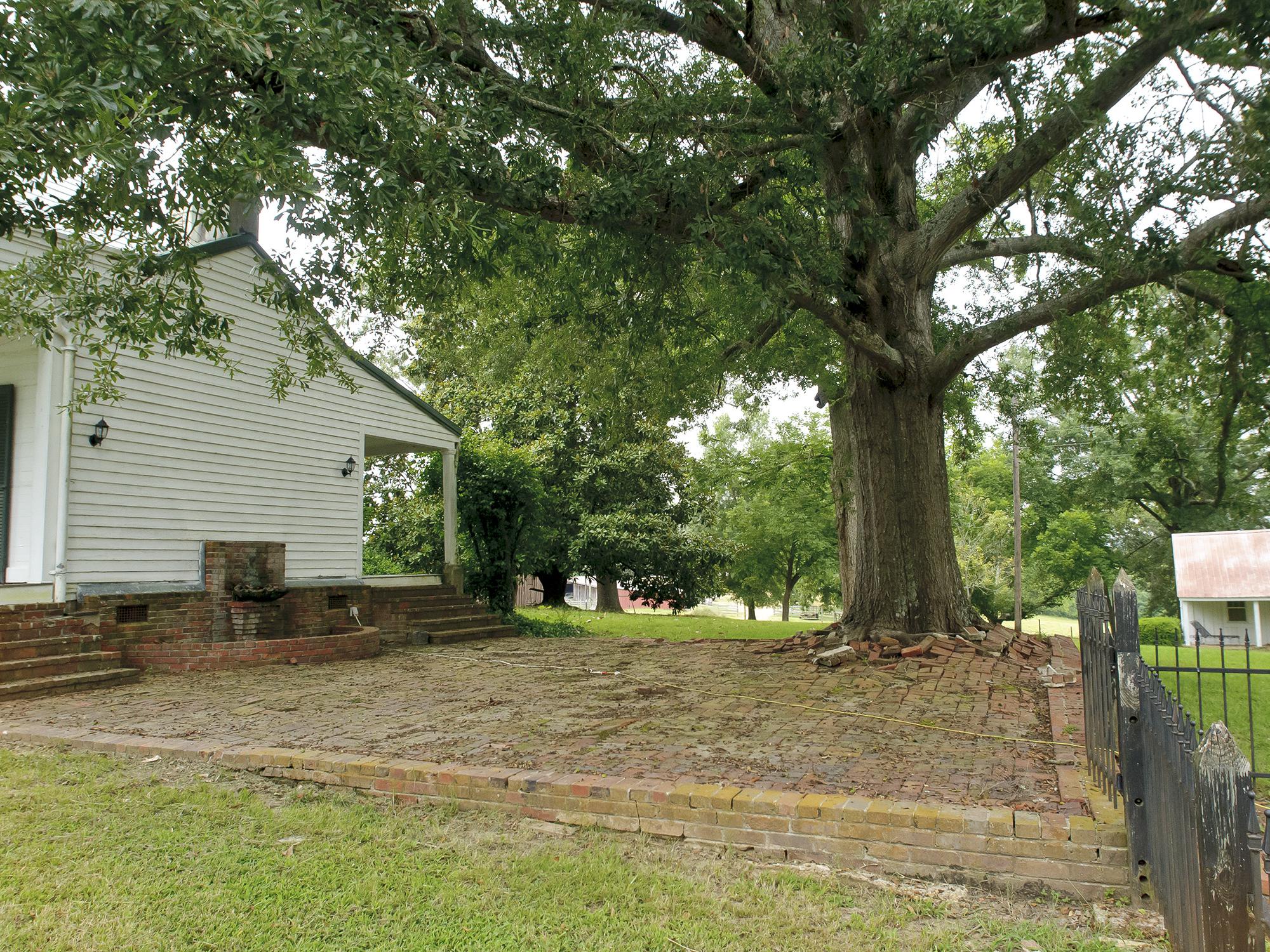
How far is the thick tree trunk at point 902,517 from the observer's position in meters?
10.5

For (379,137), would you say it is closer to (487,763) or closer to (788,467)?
(487,763)

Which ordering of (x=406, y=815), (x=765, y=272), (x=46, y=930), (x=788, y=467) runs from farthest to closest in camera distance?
(x=788, y=467), (x=765, y=272), (x=406, y=815), (x=46, y=930)

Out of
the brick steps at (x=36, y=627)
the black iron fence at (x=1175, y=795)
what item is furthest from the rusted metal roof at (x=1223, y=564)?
the brick steps at (x=36, y=627)

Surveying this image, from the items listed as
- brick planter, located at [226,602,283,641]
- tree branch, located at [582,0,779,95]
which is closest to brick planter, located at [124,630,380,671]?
brick planter, located at [226,602,283,641]

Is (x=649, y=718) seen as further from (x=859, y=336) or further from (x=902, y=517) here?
(x=902, y=517)

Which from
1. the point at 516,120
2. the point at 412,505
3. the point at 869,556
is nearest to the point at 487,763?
the point at 516,120

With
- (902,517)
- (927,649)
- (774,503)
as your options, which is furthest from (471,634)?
(774,503)

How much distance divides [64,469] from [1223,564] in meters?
36.5

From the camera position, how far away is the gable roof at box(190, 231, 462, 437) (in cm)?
751

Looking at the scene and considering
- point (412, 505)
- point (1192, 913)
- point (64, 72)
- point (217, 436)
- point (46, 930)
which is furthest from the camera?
point (412, 505)

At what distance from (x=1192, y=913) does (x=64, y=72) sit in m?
5.77

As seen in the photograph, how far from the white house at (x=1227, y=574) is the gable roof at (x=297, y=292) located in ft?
96.4

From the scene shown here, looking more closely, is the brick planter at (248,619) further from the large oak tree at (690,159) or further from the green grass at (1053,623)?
the green grass at (1053,623)

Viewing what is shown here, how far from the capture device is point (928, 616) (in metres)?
10.5
